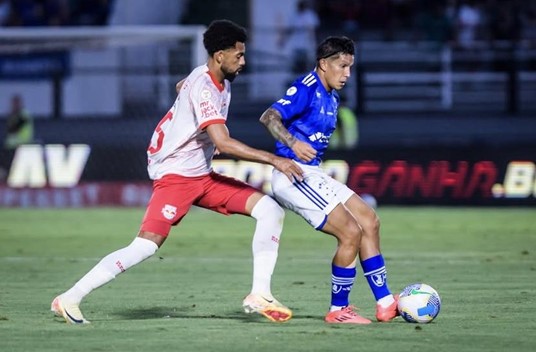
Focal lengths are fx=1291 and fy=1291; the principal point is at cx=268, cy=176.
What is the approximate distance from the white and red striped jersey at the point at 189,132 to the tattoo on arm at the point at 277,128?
12.6 inches

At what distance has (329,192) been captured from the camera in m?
9.31

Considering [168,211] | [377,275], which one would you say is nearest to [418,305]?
[377,275]

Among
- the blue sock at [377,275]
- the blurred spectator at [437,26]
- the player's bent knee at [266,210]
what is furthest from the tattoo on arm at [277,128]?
the blurred spectator at [437,26]

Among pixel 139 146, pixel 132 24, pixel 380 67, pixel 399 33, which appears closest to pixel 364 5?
pixel 399 33

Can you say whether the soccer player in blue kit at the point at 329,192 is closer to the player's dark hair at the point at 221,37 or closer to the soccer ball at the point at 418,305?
the soccer ball at the point at 418,305

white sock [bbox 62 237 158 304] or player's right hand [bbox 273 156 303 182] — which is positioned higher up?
player's right hand [bbox 273 156 303 182]

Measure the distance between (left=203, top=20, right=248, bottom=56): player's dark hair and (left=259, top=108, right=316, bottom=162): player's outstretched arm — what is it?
0.58 m

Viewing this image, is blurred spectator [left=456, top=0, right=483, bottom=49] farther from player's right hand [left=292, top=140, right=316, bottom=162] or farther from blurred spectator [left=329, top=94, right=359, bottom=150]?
player's right hand [left=292, top=140, right=316, bottom=162]

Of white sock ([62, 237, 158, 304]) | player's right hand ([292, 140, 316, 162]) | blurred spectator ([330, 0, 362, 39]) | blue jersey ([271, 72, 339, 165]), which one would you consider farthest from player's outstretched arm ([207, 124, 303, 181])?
blurred spectator ([330, 0, 362, 39])

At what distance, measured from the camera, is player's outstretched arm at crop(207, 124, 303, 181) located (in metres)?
8.91

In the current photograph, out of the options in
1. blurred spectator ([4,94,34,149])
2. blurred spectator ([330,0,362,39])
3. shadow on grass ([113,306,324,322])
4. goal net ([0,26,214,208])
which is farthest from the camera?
blurred spectator ([330,0,362,39])

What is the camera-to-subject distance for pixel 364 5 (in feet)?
100

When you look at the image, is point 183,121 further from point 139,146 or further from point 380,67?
point 380,67

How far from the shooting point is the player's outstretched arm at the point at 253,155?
8.91 m
